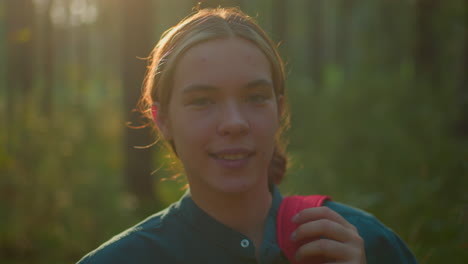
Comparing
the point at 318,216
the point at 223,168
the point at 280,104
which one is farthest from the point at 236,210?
the point at 280,104

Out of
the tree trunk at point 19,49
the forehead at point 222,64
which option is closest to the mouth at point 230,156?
the forehead at point 222,64

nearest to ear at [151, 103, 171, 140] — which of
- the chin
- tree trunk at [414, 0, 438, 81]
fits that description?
the chin

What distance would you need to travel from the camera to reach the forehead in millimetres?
1869

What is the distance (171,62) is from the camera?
2.02 m

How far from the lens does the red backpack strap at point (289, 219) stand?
1.82 meters

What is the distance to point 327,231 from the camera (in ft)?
5.59

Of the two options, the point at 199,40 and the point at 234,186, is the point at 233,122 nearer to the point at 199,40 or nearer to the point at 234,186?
the point at 234,186

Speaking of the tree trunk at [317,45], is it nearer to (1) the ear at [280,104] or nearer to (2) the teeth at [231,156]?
(1) the ear at [280,104]

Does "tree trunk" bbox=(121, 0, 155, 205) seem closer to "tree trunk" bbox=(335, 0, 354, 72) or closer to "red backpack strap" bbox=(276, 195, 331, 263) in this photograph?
"red backpack strap" bbox=(276, 195, 331, 263)

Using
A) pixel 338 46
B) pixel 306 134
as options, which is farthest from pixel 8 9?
pixel 338 46

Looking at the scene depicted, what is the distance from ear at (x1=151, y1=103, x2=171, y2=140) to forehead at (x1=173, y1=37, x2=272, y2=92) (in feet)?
0.81

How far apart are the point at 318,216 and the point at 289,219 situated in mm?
190

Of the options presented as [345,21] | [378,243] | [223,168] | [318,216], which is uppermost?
[345,21]

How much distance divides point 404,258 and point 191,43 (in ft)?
4.46
